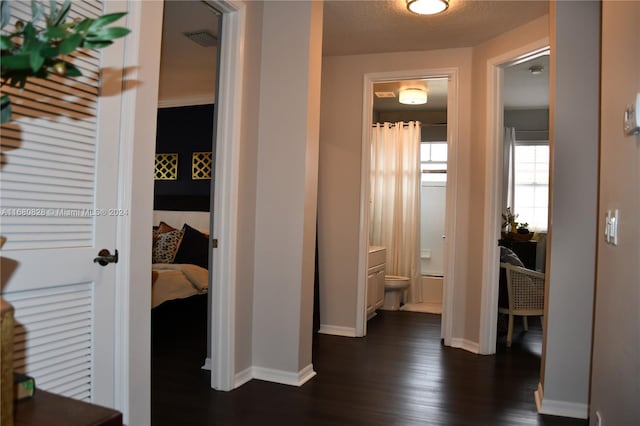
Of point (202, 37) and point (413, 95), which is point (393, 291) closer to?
point (413, 95)

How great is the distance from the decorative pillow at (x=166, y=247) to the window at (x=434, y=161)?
361 centimetres

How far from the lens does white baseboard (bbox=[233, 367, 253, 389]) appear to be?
10.6 ft

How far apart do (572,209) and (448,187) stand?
177 centimetres

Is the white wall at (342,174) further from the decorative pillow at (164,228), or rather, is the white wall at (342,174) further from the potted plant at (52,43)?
the potted plant at (52,43)

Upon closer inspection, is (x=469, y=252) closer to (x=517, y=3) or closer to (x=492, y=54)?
(x=492, y=54)

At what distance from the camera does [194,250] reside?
518cm

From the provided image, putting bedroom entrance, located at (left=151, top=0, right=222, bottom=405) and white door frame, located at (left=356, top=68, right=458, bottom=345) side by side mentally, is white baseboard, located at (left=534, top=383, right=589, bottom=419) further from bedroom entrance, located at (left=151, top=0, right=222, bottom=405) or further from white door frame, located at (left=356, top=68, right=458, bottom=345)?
bedroom entrance, located at (left=151, top=0, right=222, bottom=405)

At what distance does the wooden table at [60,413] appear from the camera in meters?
0.99

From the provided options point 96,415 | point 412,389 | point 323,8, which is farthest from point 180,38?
point 96,415

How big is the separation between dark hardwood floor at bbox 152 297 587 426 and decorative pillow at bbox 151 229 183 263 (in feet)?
2.39

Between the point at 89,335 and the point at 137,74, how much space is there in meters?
1.09

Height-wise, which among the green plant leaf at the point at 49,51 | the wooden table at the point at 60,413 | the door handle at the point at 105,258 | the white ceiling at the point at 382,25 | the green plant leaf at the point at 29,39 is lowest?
the wooden table at the point at 60,413

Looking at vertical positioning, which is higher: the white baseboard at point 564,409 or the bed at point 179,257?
the bed at point 179,257

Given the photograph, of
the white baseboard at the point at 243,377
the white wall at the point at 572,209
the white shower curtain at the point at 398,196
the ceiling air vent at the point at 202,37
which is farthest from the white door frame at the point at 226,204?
the white shower curtain at the point at 398,196
